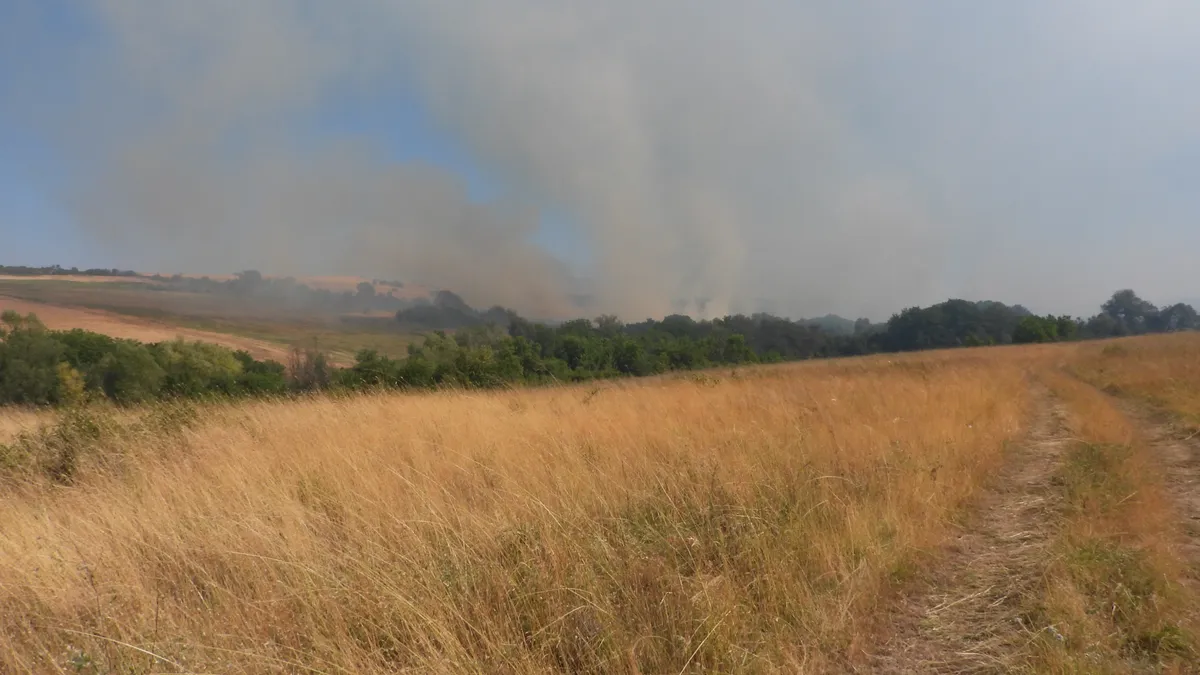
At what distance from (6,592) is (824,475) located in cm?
558

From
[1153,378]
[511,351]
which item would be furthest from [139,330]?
[1153,378]

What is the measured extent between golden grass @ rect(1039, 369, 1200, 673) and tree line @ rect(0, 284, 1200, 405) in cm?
1166

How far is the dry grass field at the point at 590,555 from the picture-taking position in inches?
96.7

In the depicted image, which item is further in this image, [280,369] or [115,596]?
[280,369]

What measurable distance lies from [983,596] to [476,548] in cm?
303

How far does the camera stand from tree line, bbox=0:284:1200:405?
16922mm

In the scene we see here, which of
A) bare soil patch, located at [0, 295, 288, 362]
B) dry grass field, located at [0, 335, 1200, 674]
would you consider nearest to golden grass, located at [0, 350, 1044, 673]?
dry grass field, located at [0, 335, 1200, 674]

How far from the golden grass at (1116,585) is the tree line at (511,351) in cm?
1166

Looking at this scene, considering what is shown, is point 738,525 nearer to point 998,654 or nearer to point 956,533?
point 998,654

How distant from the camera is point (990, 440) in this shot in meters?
6.63

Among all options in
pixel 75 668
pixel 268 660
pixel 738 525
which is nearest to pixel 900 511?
pixel 738 525

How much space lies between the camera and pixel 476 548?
10.6 feet

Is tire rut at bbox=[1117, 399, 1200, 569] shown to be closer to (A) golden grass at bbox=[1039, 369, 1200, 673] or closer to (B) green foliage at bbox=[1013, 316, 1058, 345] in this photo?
(A) golden grass at bbox=[1039, 369, 1200, 673]

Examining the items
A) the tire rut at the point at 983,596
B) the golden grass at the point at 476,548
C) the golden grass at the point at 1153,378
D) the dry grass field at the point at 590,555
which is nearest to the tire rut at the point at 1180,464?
the dry grass field at the point at 590,555
